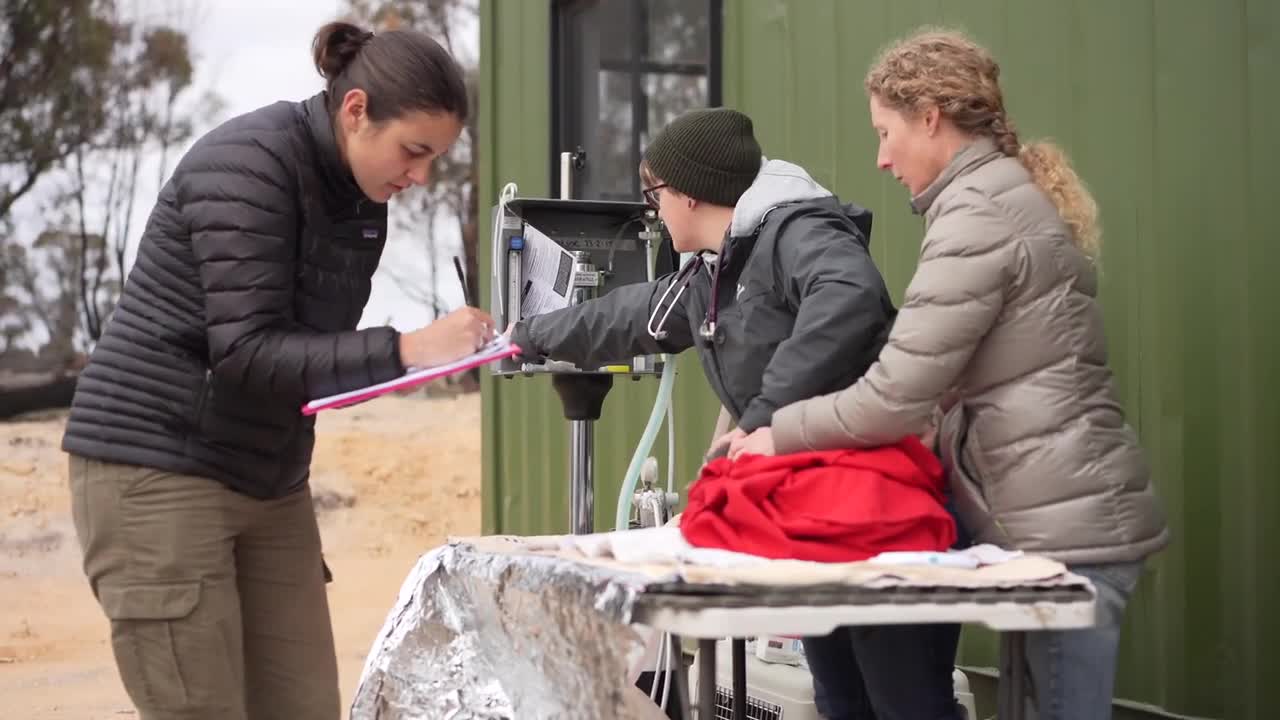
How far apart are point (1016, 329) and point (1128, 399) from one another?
1.31 meters

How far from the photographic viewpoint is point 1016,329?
1.89m

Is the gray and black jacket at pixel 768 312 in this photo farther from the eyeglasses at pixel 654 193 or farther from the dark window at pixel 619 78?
the dark window at pixel 619 78

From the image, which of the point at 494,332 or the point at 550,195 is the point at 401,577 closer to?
the point at 550,195

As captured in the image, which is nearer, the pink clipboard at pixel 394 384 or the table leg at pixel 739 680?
the pink clipboard at pixel 394 384

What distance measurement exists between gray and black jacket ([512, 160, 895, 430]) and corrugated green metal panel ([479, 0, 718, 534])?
2.57 meters

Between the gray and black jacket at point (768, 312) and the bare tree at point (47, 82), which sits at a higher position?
the bare tree at point (47, 82)

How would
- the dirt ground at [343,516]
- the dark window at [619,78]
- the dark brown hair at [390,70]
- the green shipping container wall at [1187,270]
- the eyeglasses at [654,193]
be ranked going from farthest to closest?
the dirt ground at [343,516] < the dark window at [619,78] < the green shipping container wall at [1187,270] < the eyeglasses at [654,193] < the dark brown hair at [390,70]

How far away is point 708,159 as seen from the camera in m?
2.53

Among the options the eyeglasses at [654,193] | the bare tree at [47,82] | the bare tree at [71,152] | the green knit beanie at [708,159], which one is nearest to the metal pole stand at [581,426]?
the eyeglasses at [654,193]

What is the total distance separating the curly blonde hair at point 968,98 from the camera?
6.56 ft

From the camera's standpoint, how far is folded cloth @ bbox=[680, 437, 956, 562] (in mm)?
1771

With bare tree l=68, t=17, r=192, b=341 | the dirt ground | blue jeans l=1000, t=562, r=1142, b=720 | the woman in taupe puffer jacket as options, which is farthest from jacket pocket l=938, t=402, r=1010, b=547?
bare tree l=68, t=17, r=192, b=341

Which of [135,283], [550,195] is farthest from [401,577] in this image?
[135,283]

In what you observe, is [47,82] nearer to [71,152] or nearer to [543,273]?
[71,152]
